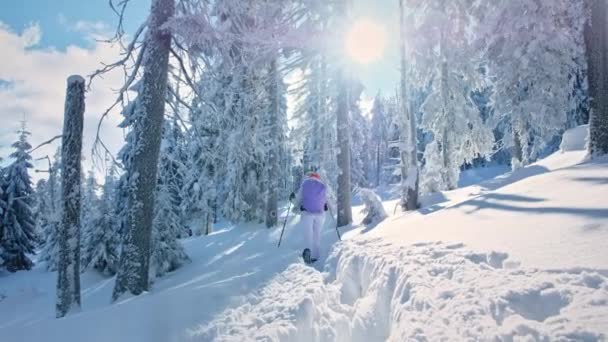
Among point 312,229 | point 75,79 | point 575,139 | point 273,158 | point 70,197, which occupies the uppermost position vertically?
point 75,79

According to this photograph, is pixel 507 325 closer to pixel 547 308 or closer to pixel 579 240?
pixel 547 308

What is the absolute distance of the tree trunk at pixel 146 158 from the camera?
23.5 feet

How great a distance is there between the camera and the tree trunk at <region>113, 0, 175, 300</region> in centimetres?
716

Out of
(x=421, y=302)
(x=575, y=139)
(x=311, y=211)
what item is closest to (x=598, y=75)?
(x=575, y=139)

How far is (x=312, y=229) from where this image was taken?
338 inches

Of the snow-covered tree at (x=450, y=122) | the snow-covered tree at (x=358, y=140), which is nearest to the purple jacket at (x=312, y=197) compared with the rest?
the snow-covered tree at (x=358, y=140)

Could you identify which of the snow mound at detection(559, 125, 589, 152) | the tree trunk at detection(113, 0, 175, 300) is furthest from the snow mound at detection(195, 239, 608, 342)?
the snow mound at detection(559, 125, 589, 152)

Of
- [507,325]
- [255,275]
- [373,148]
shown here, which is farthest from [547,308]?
[373,148]

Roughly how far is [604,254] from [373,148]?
216ft

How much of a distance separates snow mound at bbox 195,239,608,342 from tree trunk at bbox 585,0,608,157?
560 cm

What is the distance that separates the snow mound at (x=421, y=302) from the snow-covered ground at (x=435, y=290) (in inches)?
0.5

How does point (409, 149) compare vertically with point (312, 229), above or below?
above

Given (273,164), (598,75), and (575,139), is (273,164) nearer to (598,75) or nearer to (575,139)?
(575,139)

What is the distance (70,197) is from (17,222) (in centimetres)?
2772
